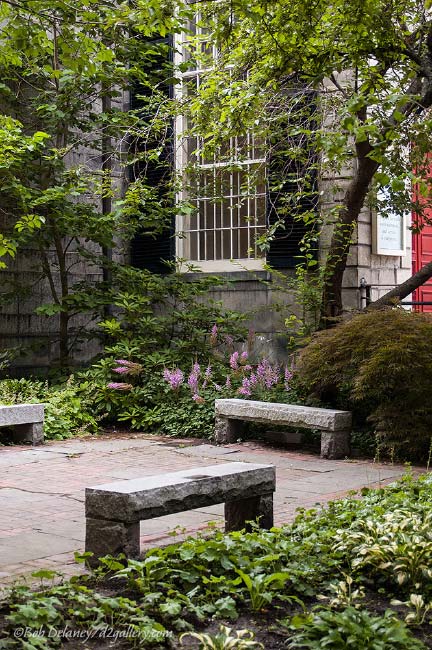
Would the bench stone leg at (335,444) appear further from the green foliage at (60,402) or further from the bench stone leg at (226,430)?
the green foliage at (60,402)

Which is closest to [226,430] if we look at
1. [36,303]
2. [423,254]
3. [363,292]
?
[363,292]

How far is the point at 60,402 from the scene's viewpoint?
11.9 meters

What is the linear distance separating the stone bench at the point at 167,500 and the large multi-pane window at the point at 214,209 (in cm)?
748

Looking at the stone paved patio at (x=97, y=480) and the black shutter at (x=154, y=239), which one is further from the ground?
the black shutter at (x=154, y=239)

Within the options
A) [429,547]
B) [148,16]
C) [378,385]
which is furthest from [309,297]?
[429,547]

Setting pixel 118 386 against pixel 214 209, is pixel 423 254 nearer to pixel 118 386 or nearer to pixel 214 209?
pixel 214 209

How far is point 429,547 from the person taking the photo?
500 cm

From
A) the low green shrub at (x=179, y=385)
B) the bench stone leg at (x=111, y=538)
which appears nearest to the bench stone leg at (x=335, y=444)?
the low green shrub at (x=179, y=385)

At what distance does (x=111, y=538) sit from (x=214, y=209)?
9.77 metres

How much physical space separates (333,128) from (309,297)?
2171 mm

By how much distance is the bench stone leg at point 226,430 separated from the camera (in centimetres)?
1101

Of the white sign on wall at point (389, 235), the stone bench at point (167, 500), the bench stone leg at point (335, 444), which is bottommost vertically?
the bench stone leg at point (335, 444)

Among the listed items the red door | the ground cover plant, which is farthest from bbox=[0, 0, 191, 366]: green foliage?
the ground cover plant

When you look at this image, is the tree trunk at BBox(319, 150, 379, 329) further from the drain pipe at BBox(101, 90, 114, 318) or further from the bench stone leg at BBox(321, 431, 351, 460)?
the drain pipe at BBox(101, 90, 114, 318)
